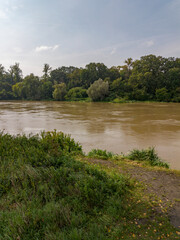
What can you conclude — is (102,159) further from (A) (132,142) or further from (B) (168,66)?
(B) (168,66)

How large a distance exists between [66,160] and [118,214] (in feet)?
7.51

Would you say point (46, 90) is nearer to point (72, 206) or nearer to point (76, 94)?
point (76, 94)

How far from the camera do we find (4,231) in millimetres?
2693

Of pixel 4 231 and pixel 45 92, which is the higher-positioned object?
pixel 45 92

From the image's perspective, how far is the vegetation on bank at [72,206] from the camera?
2.61 metres

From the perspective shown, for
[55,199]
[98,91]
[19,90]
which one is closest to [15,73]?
[19,90]

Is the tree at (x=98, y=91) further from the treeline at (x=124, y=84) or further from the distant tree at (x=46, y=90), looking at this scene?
the distant tree at (x=46, y=90)

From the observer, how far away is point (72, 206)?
10.5 feet

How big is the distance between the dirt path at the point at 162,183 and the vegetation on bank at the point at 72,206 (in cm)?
23

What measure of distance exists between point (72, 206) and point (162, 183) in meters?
2.19

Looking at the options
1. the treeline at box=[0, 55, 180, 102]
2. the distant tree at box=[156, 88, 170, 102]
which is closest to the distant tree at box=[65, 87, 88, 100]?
the treeline at box=[0, 55, 180, 102]

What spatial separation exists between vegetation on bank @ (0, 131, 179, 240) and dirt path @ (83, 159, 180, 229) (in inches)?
9.2

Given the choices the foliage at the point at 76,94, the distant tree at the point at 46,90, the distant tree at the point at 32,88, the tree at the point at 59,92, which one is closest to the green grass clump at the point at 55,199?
the foliage at the point at 76,94

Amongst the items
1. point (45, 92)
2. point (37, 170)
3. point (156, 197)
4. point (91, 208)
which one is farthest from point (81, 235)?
point (45, 92)
